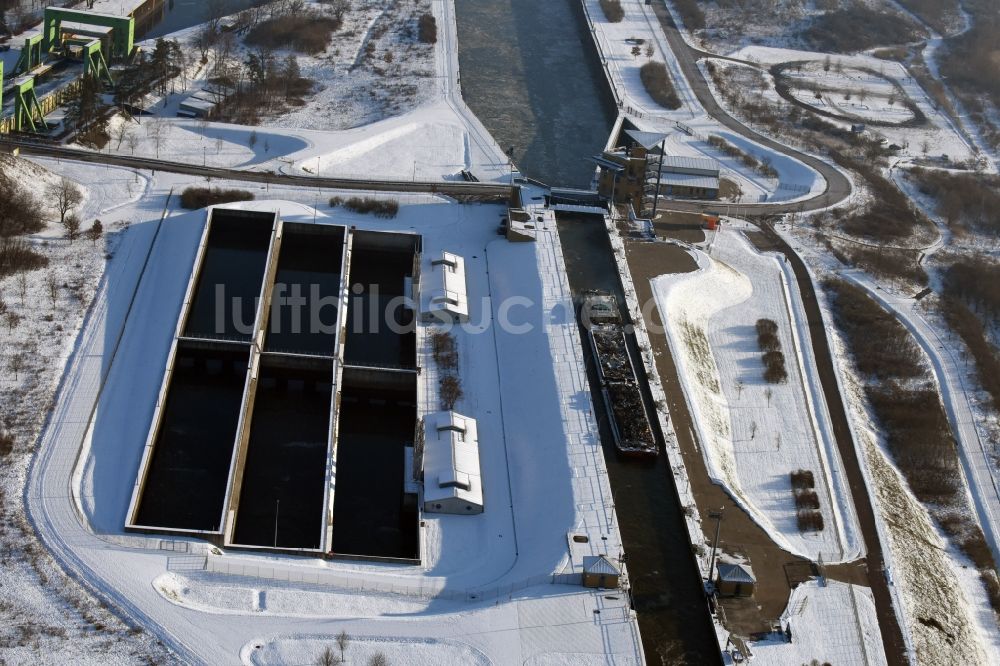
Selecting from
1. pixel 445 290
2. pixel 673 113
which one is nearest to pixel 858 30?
pixel 673 113

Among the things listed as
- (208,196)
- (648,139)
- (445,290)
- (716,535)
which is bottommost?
(716,535)

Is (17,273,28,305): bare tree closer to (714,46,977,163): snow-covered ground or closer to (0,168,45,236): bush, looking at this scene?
(0,168,45,236): bush

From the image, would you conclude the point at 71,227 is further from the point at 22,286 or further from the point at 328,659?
the point at 328,659

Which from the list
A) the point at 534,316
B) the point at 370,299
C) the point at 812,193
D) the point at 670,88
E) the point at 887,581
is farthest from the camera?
the point at 670,88

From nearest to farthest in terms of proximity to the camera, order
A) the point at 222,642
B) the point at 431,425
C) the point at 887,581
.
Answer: the point at 222,642
the point at 887,581
the point at 431,425

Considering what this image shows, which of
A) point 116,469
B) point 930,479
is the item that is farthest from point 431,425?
point 930,479

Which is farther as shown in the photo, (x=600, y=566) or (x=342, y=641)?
(x=600, y=566)

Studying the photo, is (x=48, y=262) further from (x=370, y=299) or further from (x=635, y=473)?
(x=635, y=473)

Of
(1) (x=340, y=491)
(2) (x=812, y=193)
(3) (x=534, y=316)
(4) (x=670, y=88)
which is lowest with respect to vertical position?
(1) (x=340, y=491)
